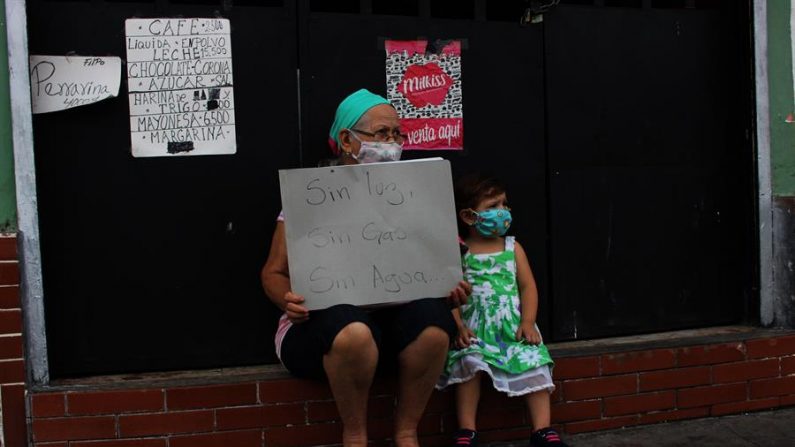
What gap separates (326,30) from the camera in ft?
11.0

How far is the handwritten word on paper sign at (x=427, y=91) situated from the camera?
3.46 m

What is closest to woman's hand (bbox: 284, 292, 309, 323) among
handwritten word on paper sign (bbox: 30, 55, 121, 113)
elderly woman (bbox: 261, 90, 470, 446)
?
elderly woman (bbox: 261, 90, 470, 446)

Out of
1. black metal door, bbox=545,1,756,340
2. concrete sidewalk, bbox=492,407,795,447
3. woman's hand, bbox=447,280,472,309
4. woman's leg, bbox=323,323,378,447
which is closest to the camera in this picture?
woman's leg, bbox=323,323,378,447

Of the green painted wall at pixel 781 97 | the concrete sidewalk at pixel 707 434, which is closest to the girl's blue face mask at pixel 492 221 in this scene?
the concrete sidewalk at pixel 707 434

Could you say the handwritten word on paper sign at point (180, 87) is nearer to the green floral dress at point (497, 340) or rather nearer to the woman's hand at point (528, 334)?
the green floral dress at point (497, 340)

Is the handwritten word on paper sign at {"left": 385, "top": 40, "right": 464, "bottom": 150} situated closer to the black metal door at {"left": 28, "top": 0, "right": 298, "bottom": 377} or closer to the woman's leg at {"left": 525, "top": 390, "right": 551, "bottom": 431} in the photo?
the black metal door at {"left": 28, "top": 0, "right": 298, "bottom": 377}

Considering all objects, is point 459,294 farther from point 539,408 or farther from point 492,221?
point 539,408

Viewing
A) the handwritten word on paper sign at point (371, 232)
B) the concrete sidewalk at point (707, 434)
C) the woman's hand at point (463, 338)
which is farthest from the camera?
the concrete sidewalk at point (707, 434)

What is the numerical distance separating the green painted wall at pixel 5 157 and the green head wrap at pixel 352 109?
3.95 ft

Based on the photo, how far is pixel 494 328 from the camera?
3.22 m

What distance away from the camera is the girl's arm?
321 cm

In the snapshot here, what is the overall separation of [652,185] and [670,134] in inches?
10.1

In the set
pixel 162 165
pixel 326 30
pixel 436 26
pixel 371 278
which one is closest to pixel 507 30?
pixel 436 26

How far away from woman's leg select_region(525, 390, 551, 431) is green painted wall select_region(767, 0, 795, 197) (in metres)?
1.53
